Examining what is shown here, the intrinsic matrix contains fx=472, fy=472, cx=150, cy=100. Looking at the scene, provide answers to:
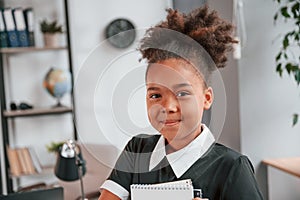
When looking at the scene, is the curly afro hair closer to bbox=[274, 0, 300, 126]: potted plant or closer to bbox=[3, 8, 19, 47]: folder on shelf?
bbox=[274, 0, 300, 126]: potted plant

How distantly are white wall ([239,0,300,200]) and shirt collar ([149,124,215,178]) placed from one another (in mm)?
1737

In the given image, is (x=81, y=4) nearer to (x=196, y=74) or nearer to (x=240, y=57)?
(x=240, y=57)

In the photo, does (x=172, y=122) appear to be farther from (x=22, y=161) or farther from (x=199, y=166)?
(x=22, y=161)

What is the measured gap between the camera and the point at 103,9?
11.5 feet

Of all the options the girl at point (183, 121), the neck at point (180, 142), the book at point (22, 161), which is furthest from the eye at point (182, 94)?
the book at point (22, 161)

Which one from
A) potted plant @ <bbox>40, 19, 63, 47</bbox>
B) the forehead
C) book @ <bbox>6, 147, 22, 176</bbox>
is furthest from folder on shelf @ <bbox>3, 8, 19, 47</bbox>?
the forehead

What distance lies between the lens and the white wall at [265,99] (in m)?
2.52

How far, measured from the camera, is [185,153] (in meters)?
0.85

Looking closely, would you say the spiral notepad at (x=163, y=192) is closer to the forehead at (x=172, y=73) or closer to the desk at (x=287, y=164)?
the forehead at (x=172, y=73)

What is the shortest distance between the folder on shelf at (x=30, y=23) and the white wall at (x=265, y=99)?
146 cm

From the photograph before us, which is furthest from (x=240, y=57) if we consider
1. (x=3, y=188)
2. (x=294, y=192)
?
(x=3, y=188)

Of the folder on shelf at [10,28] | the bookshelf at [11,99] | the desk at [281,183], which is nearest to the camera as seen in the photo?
the desk at [281,183]

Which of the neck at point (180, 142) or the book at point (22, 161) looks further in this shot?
the book at point (22, 161)

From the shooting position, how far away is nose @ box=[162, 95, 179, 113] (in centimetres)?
71
